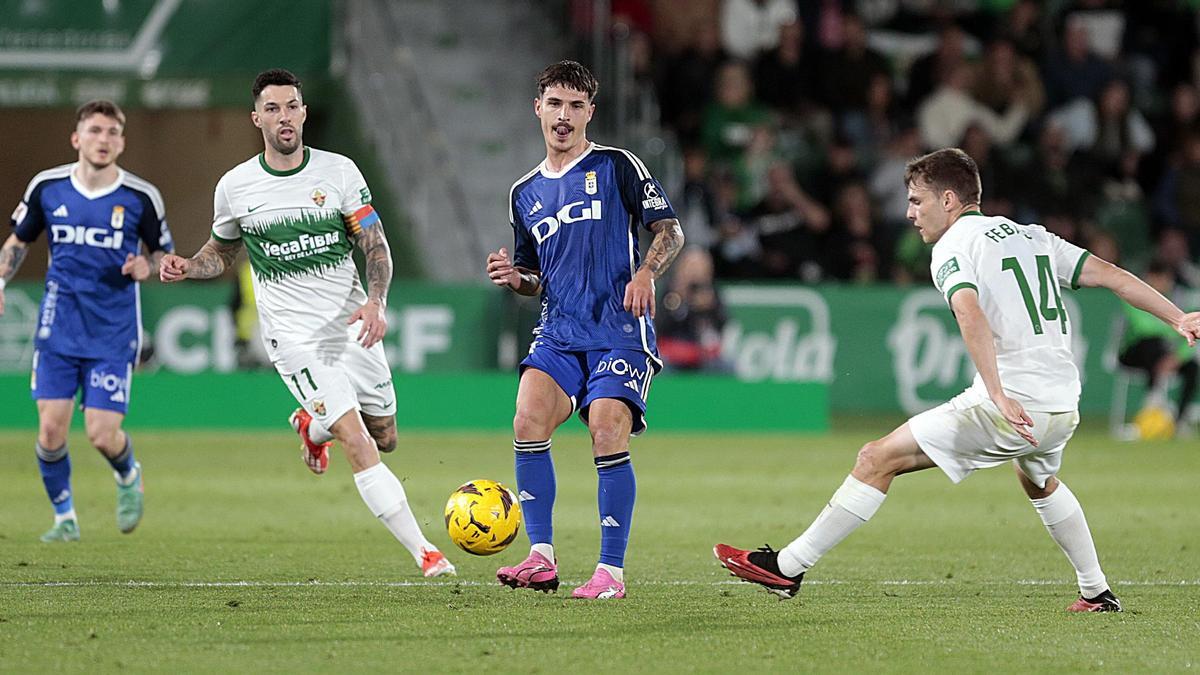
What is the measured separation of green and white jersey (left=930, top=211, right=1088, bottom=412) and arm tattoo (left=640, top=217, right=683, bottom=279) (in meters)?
1.13

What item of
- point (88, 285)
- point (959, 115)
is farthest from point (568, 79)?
point (959, 115)

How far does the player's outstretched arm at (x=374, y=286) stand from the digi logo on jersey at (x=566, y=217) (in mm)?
806

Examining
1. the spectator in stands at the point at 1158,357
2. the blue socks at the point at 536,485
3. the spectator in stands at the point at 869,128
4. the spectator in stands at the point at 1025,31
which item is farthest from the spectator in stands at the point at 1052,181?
the blue socks at the point at 536,485

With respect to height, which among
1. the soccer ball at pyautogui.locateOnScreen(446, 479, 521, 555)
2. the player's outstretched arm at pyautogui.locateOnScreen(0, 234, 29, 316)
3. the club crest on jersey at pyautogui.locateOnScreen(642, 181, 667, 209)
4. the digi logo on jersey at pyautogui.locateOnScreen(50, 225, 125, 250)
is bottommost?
the soccer ball at pyautogui.locateOnScreen(446, 479, 521, 555)

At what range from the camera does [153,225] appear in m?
10.1

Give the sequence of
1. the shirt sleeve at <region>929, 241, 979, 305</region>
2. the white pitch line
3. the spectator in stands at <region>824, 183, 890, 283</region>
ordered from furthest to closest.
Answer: the spectator in stands at <region>824, 183, 890, 283</region>, the white pitch line, the shirt sleeve at <region>929, 241, 979, 305</region>

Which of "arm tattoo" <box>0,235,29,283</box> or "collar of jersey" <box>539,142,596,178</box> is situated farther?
"arm tattoo" <box>0,235,29,283</box>

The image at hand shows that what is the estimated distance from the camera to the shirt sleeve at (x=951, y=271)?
6.92m

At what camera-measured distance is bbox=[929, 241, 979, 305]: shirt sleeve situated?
22.7 ft

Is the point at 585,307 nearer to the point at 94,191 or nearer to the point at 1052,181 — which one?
the point at 94,191

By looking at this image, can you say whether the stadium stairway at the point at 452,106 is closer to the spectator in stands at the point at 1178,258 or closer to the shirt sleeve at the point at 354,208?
the spectator in stands at the point at 1178,258

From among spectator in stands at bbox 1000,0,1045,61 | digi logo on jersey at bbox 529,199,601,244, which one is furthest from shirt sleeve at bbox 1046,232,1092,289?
spectator in stands at bbox 1000,0,1045,61

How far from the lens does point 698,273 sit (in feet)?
59.2

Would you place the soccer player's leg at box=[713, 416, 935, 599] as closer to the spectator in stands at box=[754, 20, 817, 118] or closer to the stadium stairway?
the stadium stairway
